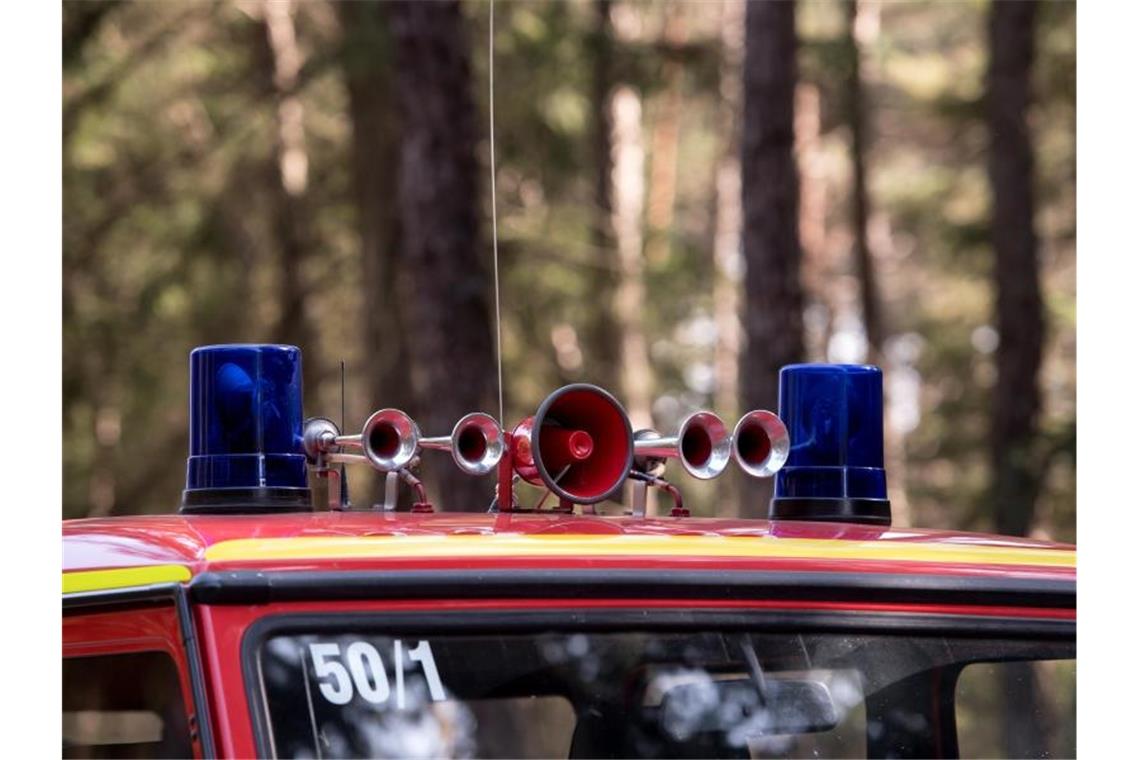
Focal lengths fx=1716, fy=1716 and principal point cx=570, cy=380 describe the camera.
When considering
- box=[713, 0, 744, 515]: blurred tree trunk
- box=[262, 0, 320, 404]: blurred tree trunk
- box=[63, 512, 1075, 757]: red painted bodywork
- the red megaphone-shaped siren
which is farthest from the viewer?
box=[713, 0, 744, 515]: blurred tree trunk

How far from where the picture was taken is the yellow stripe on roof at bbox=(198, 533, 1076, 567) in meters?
2.63

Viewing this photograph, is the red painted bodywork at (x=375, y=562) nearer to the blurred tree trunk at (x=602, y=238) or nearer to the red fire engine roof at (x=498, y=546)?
the red fire engine roof at (x=498, y=546)

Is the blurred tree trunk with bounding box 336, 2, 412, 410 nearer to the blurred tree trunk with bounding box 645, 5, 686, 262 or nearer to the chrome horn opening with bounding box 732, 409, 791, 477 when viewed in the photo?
the blurred tree trunk with bounding box 645, 5, 686, 262

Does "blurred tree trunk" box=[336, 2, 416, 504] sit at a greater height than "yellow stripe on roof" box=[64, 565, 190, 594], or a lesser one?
greater

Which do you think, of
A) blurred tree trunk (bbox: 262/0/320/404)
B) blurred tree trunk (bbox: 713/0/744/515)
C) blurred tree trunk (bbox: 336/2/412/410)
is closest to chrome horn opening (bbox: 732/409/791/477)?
blurred tree trunk (bbox: 336/2/412/410)

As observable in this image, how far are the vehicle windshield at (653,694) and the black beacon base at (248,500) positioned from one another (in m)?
0.72

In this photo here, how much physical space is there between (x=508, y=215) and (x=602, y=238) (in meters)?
2.95

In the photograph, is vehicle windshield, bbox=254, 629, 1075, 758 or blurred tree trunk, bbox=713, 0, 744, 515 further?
blurred tree trunk, bbox=713, 0, 744, 515

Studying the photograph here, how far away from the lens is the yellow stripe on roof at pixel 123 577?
8.56 ft

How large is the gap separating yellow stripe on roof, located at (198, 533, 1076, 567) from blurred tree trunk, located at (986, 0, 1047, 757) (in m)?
13.6

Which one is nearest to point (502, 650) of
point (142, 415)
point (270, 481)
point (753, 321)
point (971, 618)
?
point (971, 618)

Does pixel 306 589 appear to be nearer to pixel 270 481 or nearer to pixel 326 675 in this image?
pixel 326 675

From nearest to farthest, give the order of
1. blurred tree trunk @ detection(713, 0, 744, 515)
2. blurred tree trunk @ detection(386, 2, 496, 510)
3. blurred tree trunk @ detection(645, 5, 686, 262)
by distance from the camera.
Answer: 1. blurred tree trunk @ detection(386, 2, 496, 510)
2. blurred tree trunk @ detection(713, 0, 744, 515)
3. blurred tree trunk @ detection(645, 5, 686, 262)

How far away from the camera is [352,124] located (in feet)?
55.4
